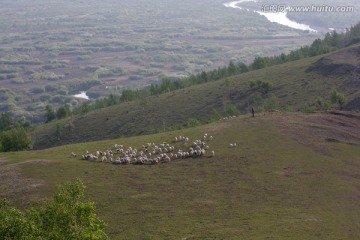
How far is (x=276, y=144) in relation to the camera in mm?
68125

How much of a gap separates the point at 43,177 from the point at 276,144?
89.3 ft

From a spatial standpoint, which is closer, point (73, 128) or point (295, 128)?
point (295, 128)

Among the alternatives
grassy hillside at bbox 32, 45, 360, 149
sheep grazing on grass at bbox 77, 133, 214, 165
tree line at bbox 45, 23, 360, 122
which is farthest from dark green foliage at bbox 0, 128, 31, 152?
tree line at bbox 45, 23, 360, 122

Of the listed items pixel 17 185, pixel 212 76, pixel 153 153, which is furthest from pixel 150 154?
pixel 212 76

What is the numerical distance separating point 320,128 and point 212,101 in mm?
57718

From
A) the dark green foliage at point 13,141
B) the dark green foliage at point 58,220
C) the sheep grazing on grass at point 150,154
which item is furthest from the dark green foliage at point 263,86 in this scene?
the dark green foliage at point 58,220

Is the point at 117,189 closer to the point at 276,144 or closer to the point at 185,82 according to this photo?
the point at 276,144

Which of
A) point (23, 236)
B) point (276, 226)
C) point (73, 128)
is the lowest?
point (73, 128)

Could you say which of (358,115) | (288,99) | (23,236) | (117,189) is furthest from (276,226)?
(288,99)

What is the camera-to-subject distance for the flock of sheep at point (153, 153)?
64500 millimetres

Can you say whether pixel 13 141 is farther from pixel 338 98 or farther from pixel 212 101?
pixel 338 98

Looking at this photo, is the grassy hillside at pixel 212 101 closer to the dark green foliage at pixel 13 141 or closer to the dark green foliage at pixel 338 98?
the dark green foliage at pixel 338 98

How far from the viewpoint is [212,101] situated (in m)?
131

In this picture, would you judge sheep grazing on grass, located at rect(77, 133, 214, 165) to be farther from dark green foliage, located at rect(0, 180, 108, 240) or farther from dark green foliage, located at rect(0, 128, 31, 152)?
dark green foliage, located at rect(0, 180, 108, 240)
